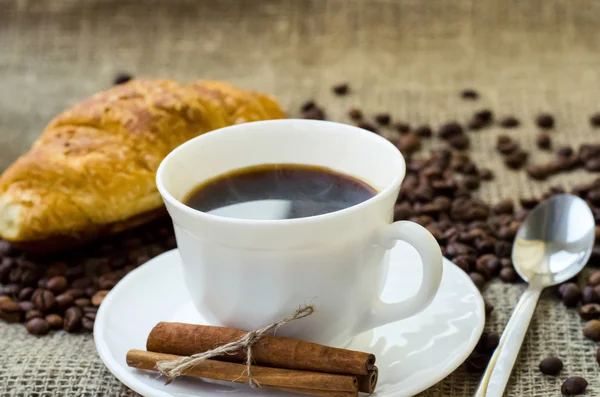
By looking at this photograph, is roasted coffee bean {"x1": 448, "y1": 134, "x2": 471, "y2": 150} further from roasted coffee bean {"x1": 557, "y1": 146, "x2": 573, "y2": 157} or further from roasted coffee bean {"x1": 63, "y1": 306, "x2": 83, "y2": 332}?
roasted coffee bean {"x1": 63, "y1": 306, "x2": 83, "y2": 332}

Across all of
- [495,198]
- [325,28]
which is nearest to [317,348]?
[495,198]

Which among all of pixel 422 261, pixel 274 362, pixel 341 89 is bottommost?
pixel 341 89

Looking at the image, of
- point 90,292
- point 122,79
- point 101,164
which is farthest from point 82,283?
point 122,79

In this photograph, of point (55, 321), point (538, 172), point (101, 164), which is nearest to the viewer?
point (55, 321)

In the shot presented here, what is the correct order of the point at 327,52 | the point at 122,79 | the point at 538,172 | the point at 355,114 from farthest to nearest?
the point at 327,52
the point at 122,79
the point at 355,114
the point at 538,172

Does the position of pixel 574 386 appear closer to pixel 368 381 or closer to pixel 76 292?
pixel 368 381

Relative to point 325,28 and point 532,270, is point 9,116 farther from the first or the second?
point 532,270

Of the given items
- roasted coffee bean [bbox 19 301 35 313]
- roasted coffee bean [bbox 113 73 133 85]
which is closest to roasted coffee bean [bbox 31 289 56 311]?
roasted coffee bean [bbox 19 301 35 313]
